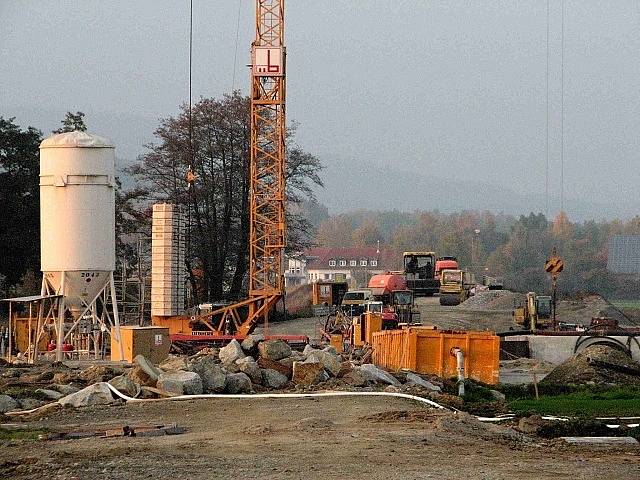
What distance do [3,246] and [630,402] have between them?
4580 cm

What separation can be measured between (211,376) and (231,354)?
3475 millimetres

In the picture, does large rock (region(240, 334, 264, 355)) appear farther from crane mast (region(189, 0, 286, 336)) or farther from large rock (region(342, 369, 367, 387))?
crane mast (region(189, 0, 286, 336))

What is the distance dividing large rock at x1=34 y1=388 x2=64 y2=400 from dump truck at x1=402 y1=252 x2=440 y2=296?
63.5 m

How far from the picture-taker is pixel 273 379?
91.6 ft

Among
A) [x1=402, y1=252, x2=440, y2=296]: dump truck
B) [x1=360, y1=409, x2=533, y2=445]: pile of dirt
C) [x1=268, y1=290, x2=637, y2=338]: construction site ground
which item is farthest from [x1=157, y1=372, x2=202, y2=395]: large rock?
[x1=402, y1=252, x2=440, y2=296]: dump truck

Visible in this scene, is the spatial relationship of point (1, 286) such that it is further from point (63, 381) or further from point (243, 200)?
point (63, 381)

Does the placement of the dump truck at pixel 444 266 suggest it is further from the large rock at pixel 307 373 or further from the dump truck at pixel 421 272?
the large rock at pixel 307 373

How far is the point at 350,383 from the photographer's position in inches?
1072

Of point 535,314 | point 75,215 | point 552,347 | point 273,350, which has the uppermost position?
point 75,215

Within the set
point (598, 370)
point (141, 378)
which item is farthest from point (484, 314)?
point (141, 378)

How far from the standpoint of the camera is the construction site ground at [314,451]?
1419 centimetres

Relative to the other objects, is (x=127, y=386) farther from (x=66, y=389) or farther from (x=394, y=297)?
(x=394, y=297)

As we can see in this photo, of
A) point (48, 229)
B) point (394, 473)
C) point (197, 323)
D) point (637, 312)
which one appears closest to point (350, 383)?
point (394, 473)

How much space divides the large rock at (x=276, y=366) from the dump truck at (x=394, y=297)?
74.5 ft
